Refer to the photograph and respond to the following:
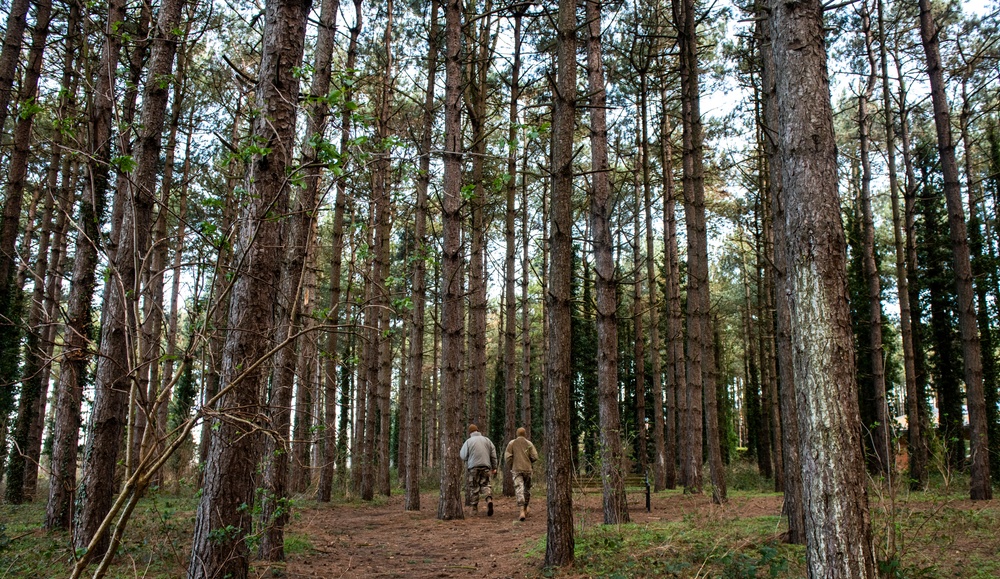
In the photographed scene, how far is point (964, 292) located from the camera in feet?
36.6

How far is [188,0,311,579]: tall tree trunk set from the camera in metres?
4.36

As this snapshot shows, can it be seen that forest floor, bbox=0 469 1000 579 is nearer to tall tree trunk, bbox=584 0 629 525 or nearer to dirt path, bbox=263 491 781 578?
dirt path, bbox=263 491 781 578

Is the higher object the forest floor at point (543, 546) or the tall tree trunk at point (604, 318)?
the tall tree trunk at point (604, 318)

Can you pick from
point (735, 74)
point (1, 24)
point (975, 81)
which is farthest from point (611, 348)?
point (975, 81)

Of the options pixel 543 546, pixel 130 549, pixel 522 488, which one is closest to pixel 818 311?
pixel 543 546

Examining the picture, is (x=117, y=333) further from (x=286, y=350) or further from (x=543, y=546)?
(x=543, y=546)

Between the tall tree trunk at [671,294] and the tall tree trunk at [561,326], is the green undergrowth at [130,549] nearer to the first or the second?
the tall tree trunk at [561,326]

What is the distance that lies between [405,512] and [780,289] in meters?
9.40

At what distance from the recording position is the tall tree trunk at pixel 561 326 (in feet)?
20.9

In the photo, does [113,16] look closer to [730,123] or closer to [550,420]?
[550,420]

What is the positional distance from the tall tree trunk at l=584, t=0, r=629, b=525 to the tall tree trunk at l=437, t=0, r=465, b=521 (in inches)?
110

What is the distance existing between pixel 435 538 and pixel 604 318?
4433mm

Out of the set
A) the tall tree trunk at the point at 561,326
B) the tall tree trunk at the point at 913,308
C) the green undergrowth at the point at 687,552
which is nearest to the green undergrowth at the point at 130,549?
the tall tree trunk at the point at 561,326

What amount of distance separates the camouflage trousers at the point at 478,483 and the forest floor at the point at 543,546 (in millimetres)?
669
